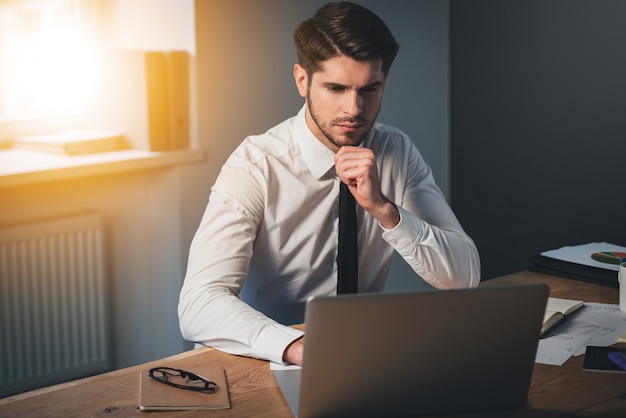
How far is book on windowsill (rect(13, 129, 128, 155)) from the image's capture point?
9.69 ft

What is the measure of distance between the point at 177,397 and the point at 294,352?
9.4 inches

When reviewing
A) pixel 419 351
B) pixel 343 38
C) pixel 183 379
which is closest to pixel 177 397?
pixel 183 379

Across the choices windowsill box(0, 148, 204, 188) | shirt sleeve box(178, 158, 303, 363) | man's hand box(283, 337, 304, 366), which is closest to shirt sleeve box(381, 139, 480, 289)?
shirt sleeve box(178, 158, 303, 363)

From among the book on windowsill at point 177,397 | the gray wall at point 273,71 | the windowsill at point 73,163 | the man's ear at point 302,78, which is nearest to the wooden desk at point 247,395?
the book on windowsill at point 177,397

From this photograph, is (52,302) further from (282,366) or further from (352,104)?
(282,366)

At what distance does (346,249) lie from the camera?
211 cm

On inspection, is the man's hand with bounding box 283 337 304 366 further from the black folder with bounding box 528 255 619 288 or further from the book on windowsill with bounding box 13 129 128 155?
the book on windowsill with bounding box 13 129 128 155

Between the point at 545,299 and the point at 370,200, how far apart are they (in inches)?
25.8

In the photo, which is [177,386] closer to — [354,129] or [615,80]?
[354,129]

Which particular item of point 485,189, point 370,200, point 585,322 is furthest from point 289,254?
point 485,189

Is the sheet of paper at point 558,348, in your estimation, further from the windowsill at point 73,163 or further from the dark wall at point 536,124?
the windowsill at point 73,163

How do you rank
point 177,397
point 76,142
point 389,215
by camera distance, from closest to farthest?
point 177,397
point 389,215
point 76,142

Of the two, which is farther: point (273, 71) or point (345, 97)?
point (273, 71)

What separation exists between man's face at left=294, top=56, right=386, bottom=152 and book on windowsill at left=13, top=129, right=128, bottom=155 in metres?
1.16
